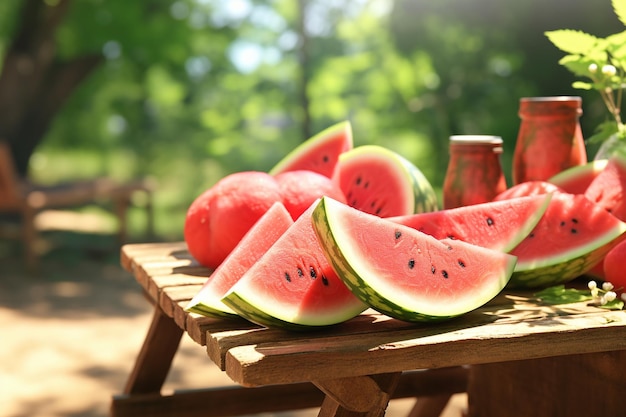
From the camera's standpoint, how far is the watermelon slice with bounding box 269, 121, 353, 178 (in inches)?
99.0

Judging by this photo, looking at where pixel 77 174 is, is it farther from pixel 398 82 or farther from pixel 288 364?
pixel 288 364

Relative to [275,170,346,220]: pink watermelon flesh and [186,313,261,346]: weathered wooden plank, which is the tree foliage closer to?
[275,170,346,220]: pink watermelon flesh

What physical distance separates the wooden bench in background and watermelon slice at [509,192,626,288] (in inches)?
247

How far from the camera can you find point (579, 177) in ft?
7.00

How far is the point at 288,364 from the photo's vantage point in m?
1.32

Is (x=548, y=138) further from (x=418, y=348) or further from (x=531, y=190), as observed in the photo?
(x=418, y=348)

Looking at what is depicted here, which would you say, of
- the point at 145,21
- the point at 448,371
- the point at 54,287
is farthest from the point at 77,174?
the point at 448,371

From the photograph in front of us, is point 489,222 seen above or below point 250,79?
above

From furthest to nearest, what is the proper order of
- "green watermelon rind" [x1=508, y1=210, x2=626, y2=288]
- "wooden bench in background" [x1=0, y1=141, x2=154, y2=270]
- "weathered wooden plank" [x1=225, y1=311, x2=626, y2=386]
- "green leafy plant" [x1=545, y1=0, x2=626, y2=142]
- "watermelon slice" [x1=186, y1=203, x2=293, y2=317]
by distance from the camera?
"wooden bench in background" [x1=0, y1=141, x2=154, y2=270], "green leafy plant" [x1=545, y1=0, x2=626, y2=142], "green watermelon rind" [x1=508, y1=210, x2=626, y2=288], "watermelon slice" [x1=186, y1=203, x2=293, y2=317], "weathered wooden plank" [x1=225, y1=311, x2=626, y2=386]

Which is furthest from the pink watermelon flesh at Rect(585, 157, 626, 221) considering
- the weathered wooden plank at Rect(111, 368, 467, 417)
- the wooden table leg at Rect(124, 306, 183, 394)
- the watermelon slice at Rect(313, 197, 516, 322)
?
the wooden table leg at Rect(124, 306, 183, 394)

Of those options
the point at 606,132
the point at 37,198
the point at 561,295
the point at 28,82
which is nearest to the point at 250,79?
the point at 28,82

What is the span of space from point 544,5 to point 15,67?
5860 mm

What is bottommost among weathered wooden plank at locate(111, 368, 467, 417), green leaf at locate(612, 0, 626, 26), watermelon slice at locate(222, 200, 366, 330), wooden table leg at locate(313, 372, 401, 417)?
weathered wooden plank at locate(111, 368, 467, 417)

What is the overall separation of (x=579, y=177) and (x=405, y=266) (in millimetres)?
771
